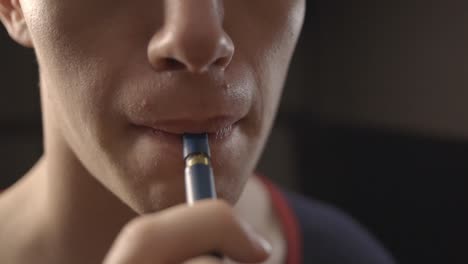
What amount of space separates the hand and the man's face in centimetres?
9

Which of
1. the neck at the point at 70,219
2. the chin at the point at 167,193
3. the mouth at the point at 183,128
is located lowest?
A: the neck at the point at 70,219

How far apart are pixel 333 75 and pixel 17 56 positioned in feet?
1.58

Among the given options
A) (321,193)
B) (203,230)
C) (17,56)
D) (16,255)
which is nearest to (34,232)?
(16,255)

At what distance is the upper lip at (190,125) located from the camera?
1.26 feet

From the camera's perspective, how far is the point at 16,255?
54 cm

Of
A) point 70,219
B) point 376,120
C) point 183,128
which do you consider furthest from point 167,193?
point 376,120

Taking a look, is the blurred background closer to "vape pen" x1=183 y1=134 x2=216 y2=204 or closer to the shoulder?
the shoulder

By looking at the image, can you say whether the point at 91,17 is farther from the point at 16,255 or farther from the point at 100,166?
the point at 16,255

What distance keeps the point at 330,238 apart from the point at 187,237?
0.39m

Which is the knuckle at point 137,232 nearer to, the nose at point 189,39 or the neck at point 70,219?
the nose at point 189,39

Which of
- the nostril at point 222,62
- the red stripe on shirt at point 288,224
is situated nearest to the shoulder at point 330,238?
the red stripe on shirt at point 288,224

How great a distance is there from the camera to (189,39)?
1.16 feet

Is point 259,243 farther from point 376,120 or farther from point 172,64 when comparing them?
point 376,120

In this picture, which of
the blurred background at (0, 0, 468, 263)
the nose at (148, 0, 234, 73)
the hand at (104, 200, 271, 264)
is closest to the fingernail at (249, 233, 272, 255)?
the hand at (104, 200, 271, 264)
